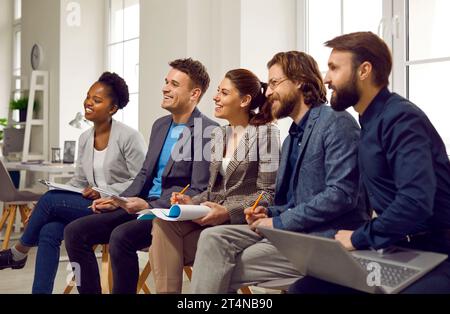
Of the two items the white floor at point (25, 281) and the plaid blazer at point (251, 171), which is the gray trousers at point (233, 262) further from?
the white floor at point (25, 281)

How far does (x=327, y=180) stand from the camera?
185 cm

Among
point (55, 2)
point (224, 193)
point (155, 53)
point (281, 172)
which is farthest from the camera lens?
point (55, 2)

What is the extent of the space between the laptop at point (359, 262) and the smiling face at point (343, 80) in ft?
1.49

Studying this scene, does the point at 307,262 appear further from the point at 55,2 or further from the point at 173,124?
the point at 55,2

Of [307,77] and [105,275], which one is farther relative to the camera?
[105,275]

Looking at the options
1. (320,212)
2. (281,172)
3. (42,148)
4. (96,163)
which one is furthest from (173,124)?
(42,148)

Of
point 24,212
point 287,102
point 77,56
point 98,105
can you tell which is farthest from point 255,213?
point 77,56

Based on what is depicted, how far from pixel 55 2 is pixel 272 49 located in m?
3.31

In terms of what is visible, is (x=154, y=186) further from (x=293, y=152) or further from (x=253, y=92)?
(x=293, y=152)

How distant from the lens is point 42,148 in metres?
6.06

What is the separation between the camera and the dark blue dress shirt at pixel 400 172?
4.82ft

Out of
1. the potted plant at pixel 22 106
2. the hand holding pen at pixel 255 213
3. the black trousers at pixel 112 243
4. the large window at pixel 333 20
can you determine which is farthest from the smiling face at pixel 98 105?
the potted plant at pixel 22 106

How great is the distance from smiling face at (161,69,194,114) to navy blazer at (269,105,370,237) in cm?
93

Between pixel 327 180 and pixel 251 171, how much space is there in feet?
1.73
